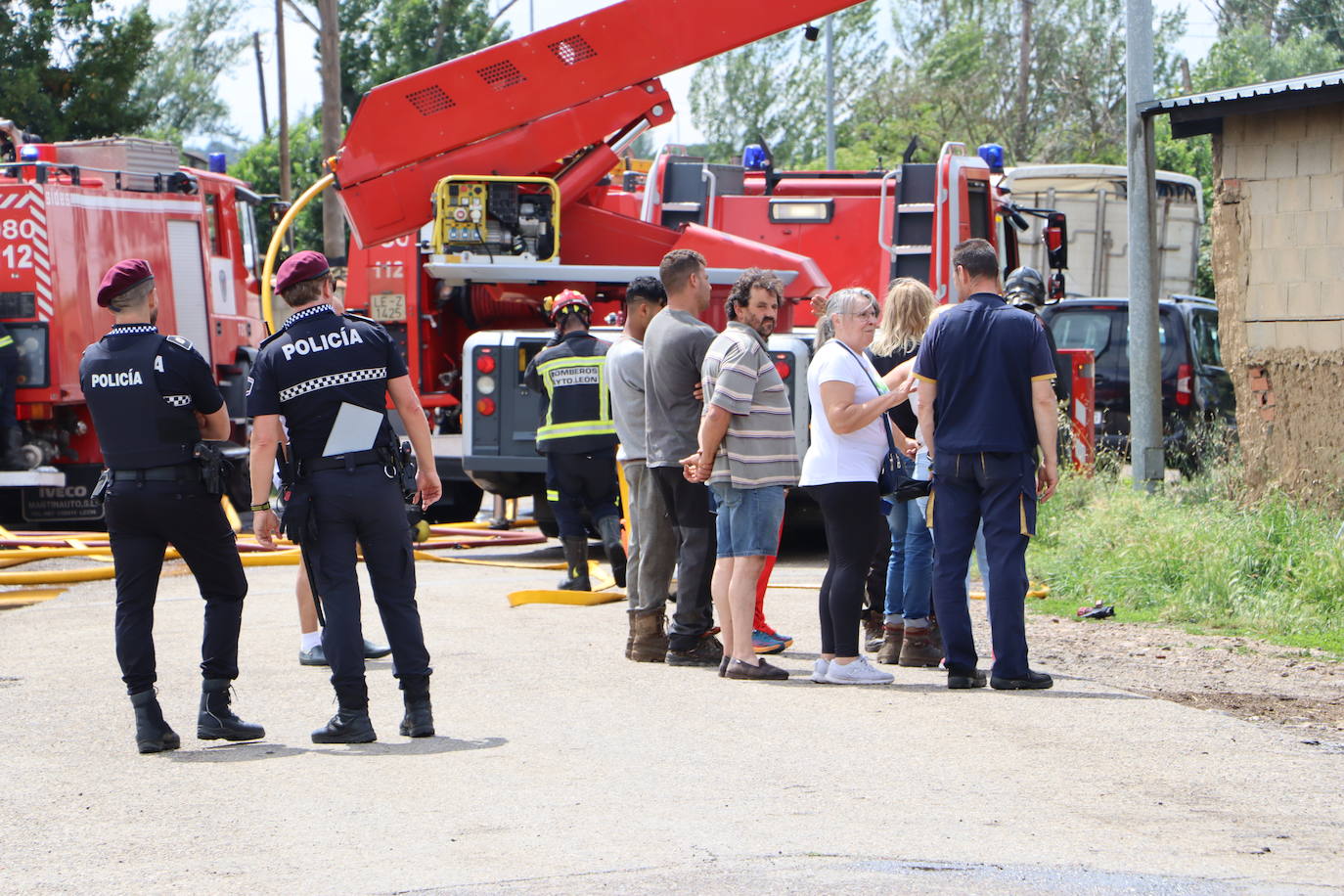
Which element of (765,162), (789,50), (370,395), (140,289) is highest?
(789,50)

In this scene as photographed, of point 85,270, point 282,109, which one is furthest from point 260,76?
point 85,270

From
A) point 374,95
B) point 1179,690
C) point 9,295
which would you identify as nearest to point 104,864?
point 1179,690

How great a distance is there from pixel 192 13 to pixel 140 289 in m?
54.0

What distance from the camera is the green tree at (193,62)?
52469 millimetres

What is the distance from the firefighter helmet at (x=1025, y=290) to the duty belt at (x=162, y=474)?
4.12 meters

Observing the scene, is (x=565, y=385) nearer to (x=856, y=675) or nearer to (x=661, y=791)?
(x=856, y=675)

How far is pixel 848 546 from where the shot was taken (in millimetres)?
7684

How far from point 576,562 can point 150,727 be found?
441 centimetres

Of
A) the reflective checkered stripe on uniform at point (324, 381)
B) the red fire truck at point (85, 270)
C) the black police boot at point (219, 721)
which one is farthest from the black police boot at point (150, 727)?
the red fire truck at point (85, 270)

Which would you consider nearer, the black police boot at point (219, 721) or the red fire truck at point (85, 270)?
the black police boot at point (219, 721)

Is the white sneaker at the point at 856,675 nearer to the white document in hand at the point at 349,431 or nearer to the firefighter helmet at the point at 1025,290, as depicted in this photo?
the firefighter helmet at the point at 1025,290

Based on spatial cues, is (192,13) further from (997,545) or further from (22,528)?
(997,545)

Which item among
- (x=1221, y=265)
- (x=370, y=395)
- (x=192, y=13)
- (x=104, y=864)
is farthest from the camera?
(x=192, y=13)

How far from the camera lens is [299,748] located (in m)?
6.65
